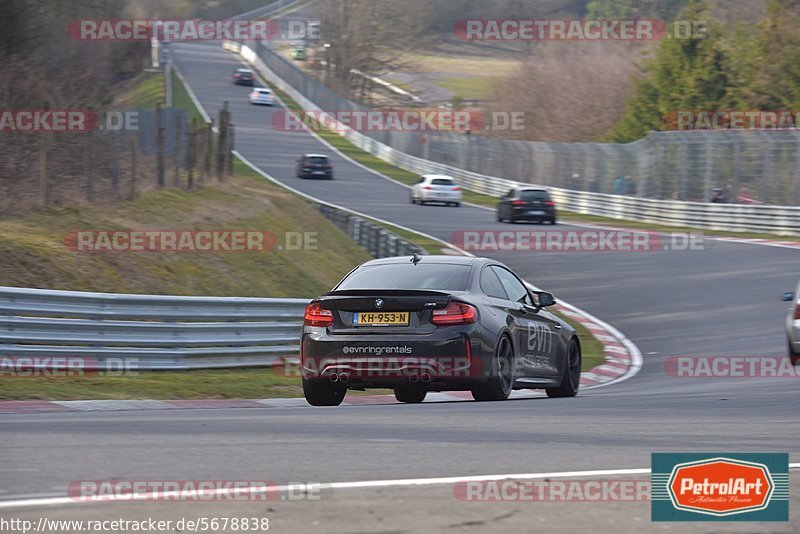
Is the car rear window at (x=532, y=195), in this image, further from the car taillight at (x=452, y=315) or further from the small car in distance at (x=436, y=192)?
the car taillight at (x=452, y=315)

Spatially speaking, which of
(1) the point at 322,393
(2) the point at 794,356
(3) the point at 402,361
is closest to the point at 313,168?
(2) the point at 794,356

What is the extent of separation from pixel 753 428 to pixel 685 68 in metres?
58.3

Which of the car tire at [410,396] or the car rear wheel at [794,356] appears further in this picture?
the car rear wheel at [794,356]

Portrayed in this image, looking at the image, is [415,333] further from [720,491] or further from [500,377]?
[720,491]

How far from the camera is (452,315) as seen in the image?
1084 cm

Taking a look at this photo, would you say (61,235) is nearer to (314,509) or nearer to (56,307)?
(56,307)

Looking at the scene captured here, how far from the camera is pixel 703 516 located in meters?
5.54

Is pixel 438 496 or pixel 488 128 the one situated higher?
pixel 438 496

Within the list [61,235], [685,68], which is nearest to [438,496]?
[61,235]

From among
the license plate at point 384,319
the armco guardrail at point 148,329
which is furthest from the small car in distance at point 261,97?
the license plate at point 384,319

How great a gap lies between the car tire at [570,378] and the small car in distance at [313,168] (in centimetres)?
4422

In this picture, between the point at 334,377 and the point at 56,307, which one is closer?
the point at 334,377

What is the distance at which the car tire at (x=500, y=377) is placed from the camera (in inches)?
441

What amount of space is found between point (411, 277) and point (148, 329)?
4.47 meters
